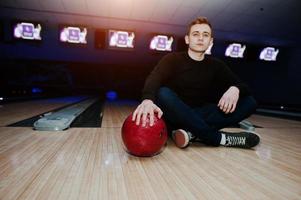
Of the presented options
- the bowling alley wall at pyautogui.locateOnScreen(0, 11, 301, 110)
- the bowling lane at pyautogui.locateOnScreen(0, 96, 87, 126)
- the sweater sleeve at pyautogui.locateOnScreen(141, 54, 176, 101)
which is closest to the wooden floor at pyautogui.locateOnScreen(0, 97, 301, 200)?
the sweater sleeve at pyautogui.locateOnScreen(141, 54, 176, 101)

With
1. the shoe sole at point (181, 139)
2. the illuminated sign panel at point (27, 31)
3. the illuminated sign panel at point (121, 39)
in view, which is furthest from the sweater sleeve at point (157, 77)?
the illuminated sign panel at point (27, 31)

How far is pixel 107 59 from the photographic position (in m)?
8.67

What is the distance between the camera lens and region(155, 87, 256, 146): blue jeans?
4.91 feet

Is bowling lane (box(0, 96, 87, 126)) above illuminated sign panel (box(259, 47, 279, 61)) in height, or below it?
below

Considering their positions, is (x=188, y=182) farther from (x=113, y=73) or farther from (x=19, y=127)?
(x=113, y=73)

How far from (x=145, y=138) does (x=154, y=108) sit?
0.17 m

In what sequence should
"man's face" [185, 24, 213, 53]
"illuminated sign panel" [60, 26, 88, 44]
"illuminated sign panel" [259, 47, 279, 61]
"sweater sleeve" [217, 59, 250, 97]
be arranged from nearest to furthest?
"man's face" [185, 24, 213, 53], "sweater sleeve" [217, 59, 250, 97], "illuminated sign panel" [60, 26, 88, 44], "illuminated sign panel" [259, 47, 279, 61]

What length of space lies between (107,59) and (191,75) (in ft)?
24.2

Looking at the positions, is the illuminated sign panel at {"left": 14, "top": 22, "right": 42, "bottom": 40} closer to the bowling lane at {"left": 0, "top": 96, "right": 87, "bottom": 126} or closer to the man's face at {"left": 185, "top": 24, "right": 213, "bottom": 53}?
the bowling lane at {"left": 0, "top": 96, "right": 87, "bottom": 126}

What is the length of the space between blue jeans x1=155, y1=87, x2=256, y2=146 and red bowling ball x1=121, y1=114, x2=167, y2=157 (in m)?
0.22

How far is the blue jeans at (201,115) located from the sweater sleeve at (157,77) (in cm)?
7

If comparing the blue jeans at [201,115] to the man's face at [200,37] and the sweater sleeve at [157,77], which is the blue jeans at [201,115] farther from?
the man's face at [200,37]

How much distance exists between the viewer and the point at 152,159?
1322 millimetres

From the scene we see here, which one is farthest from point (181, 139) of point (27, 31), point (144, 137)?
point (27, 31)
